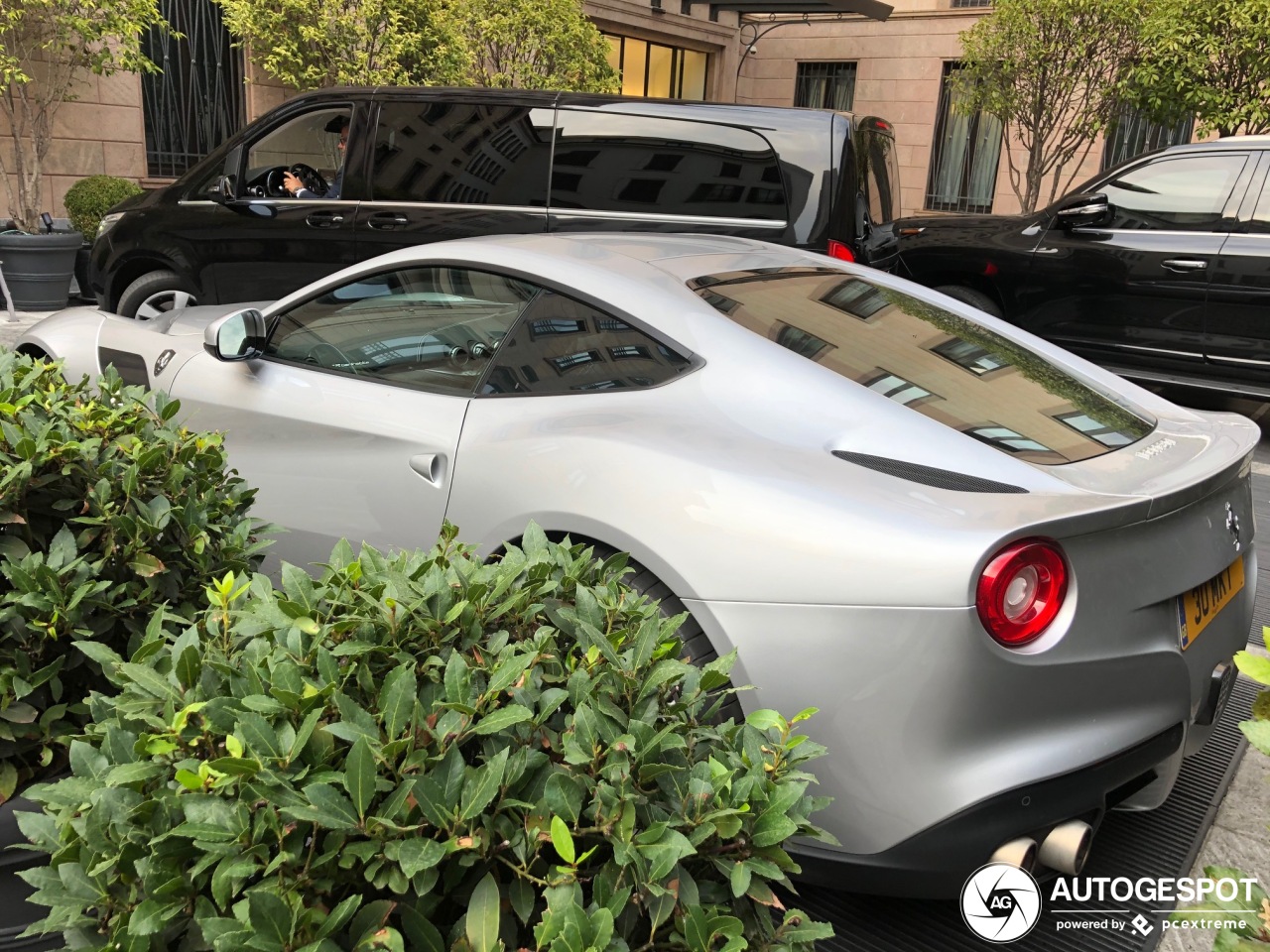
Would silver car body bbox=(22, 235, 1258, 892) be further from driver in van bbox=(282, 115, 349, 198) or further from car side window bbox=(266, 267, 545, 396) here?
driver in van bbox=(282, 115, 349, 198)

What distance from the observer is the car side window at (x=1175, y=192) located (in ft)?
23.7

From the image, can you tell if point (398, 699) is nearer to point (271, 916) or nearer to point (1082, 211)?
point (271, 916)

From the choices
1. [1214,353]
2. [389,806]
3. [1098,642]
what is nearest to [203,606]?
[389,806]

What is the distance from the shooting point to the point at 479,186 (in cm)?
660

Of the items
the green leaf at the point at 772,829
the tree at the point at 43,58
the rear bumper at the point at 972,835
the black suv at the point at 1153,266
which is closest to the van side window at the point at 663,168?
the black suv at the point at 1153,266

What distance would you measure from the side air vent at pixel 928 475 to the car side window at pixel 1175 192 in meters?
6.07

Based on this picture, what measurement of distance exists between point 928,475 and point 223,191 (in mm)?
5991

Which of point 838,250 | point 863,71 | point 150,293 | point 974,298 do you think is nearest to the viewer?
point 838,250

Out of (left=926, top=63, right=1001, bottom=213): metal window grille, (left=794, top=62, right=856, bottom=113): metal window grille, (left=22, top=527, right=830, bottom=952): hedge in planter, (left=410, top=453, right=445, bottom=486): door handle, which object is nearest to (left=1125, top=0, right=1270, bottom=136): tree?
(left=926, top=63, right=1001, bottom=213): metal window grille

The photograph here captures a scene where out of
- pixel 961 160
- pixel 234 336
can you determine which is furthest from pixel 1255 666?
pixel 961 160

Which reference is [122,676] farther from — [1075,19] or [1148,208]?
[1075,19]

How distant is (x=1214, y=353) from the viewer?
727 centimetres

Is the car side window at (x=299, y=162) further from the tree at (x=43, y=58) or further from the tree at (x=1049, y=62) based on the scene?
the tree at (x=1049, y=62)

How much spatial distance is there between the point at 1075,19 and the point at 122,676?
15.3 metres
